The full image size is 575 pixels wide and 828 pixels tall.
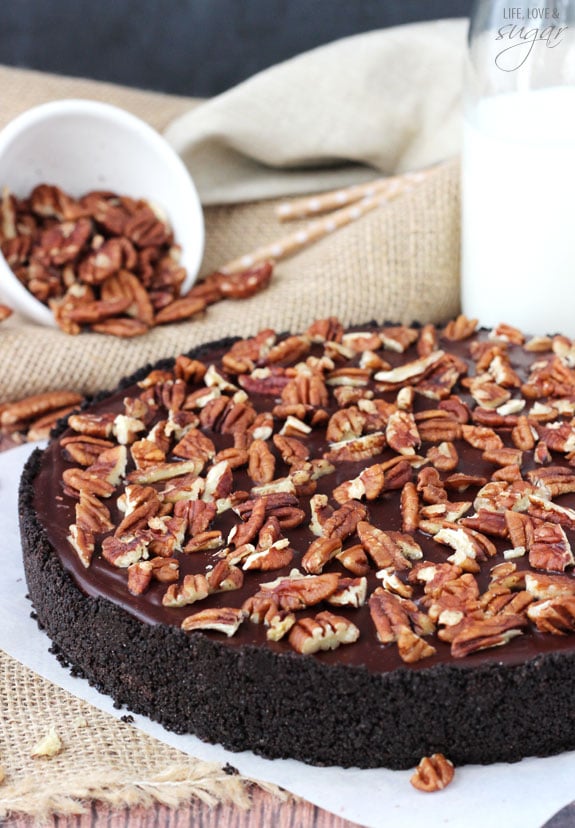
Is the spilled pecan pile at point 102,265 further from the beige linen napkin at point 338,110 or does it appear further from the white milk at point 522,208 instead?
the white milk at point 522,208

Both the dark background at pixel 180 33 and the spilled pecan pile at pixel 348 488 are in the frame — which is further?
the dark background at pixel 180 33

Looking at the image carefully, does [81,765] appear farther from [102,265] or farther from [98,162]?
[98,162]

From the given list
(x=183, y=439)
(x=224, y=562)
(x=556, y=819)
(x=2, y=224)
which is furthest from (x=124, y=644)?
(x=2, y=224)

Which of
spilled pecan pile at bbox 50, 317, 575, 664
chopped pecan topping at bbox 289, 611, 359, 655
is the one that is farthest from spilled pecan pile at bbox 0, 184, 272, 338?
chopped pecan topping at bbox 289, 611, 359, 655

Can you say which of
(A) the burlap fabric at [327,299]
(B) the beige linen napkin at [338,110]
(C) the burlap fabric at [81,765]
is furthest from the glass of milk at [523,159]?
(C) the burlap fabric at [81,765]

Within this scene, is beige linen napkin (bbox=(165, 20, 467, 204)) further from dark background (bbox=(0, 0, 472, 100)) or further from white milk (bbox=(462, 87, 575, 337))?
dark background (bbox=(0, 0, 472, 100))

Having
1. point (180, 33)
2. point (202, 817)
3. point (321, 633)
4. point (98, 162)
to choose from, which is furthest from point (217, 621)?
point (180, 33)
